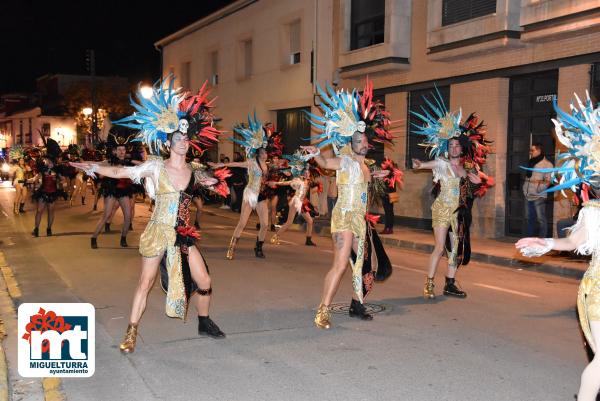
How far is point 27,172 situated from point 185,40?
13371mm

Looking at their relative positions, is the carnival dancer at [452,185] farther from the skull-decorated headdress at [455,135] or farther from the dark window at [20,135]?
the dark window at [20,135]

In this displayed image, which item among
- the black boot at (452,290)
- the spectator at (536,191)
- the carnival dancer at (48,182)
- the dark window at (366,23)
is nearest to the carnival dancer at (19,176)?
the carnival dancer at (48,182)

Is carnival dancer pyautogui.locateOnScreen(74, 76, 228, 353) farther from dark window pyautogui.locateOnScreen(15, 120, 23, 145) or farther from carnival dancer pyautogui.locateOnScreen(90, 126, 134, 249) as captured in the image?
dark window pyautogui.locateOnScreen(15, 120, 23, 145)

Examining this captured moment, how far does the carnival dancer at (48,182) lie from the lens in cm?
1362

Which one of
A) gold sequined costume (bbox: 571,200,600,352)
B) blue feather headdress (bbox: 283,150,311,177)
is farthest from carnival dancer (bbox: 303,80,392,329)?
blue feather headdress (bbox: 283,150,311,177)

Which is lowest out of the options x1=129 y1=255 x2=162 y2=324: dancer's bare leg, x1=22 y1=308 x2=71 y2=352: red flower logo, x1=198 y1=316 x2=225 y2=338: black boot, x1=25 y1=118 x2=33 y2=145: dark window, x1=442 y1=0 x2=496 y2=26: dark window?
x1=198 y1=316 x2=225 y2=338: black boot

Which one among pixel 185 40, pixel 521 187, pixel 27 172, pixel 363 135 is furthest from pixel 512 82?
pixel 185 40

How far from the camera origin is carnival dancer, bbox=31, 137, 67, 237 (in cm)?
1362

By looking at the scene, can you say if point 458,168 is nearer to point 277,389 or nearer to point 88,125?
point 277,389

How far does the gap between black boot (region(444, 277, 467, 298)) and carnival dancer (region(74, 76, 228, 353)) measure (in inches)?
141

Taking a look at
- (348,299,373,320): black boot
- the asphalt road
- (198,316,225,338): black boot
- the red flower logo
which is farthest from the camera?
(348,299,373,320): black boot

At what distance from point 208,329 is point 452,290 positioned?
11.4 feet

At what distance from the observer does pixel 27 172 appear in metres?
21.4

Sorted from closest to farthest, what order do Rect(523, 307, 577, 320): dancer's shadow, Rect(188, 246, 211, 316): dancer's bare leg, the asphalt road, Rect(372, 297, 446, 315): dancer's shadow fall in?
the asphalt road, Rect(188, 246, 211, 316): dancer's bare leg, Rect(523, 307, 577, 320): dancer's shadow, Rect(372, 297, 446, 315): dancer's shadow
